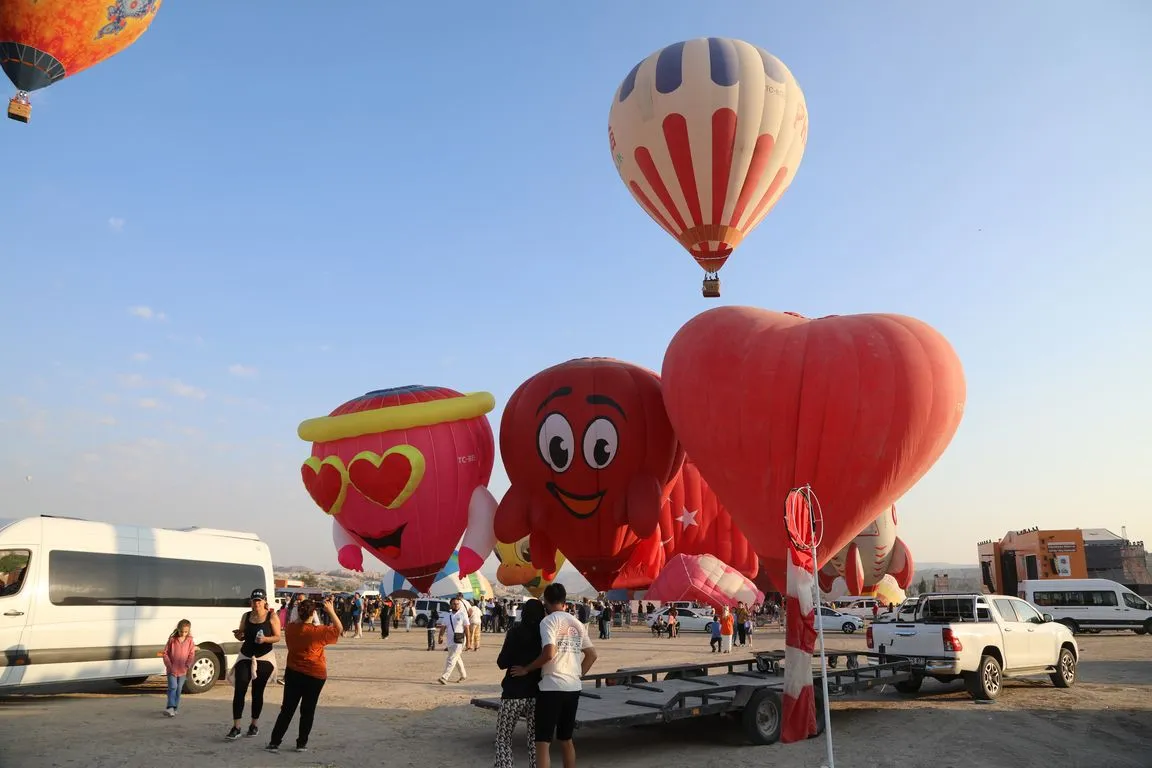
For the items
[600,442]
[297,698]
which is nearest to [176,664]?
[297,698]

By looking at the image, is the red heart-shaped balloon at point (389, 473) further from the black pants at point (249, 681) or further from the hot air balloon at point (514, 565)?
the hot air balloon at point (514, 565)

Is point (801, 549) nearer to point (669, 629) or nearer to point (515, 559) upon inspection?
point (515, 559)

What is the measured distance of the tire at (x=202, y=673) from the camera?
38.6ft

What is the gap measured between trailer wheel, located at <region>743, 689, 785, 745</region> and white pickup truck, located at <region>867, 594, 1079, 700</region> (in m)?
2.76

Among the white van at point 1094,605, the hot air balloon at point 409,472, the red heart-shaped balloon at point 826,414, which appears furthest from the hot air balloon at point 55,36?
the white van at point 1094,605

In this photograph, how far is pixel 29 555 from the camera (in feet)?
33.4

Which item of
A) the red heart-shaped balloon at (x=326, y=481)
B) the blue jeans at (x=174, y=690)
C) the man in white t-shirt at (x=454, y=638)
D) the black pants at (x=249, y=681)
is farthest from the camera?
the red heart-shaped balloon at (x=326, y=481)

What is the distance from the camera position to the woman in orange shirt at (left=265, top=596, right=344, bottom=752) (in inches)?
299

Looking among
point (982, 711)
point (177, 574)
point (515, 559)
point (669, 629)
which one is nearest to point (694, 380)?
point (982, 711)

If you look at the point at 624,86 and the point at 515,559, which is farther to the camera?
the point at 515,559

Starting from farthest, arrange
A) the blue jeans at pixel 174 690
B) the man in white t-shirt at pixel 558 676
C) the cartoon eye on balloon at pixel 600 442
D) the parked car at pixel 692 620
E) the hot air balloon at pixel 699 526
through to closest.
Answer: the parked car at pixel 692 620 → the hot air balloon at pixel 699 526 → the cartoon eye on balloon at pixel 600 442 → the blue jeans at pixel 174 690 → the man in white t-shirt at pixel 558 676

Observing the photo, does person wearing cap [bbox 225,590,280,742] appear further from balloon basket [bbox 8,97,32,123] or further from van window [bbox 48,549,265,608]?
balloon basket [bbox 8,97,32,123]

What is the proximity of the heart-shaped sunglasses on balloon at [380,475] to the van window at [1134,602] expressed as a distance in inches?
914

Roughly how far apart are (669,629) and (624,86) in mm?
18514
